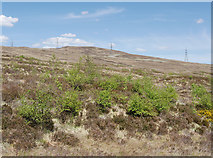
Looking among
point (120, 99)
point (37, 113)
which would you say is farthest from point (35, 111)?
point (120, 99)

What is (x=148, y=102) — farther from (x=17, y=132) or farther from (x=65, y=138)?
(x=17, y=132)

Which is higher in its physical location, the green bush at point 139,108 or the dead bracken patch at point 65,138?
the green bush at point 139,108

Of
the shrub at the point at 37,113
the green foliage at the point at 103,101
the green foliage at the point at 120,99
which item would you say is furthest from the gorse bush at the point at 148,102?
the shrub at the point at 37,113

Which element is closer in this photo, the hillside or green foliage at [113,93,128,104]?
the hillside

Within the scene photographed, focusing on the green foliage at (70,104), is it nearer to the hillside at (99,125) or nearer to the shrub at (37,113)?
the hillside at (99,125)

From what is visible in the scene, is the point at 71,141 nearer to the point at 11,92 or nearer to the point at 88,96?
the point at 88,96

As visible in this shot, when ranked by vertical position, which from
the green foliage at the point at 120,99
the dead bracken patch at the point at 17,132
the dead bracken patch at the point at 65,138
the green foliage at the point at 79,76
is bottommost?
the dead bracken patch at the point at 65,138

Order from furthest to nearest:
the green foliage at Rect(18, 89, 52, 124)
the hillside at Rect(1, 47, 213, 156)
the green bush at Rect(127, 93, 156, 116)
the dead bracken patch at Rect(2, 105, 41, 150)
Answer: the green bush at Rect(127, 93, 156, 116) → the green foliage at Rect(18, 89, 52, 124) → the hillside at Rect(1, 47, 213, 156) → the dead bracken patch at Rect(2, 105, 41, 150)

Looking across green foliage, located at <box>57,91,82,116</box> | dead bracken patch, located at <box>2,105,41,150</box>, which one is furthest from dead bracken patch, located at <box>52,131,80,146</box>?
green foliage, located at <box>57,91,82,116</box>

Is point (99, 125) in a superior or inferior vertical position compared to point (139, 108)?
inferior

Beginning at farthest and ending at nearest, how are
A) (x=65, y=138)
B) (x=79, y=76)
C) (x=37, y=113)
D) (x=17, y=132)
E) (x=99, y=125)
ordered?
(x=79, y=76) → (x=99, y=125) → (x=37, y=113) → (x=65, y=138) → (x=17, y=132)

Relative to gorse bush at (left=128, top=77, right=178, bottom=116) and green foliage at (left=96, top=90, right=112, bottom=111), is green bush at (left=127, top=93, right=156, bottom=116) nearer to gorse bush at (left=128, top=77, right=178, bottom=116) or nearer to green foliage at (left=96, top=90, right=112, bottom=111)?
gorse bush at (left=128, top=77, right=178, bottom=116)

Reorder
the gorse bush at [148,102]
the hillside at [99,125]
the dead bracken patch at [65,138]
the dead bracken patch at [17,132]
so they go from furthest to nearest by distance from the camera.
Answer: the gorse bush at [148,102]
the dead bracken patch at [65,138]
the hillside at [99,125]
the dead bracken patch at [17,132]

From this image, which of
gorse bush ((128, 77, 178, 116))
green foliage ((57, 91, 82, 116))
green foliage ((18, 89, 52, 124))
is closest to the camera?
green foliage ((18, 89, 52, 124))
